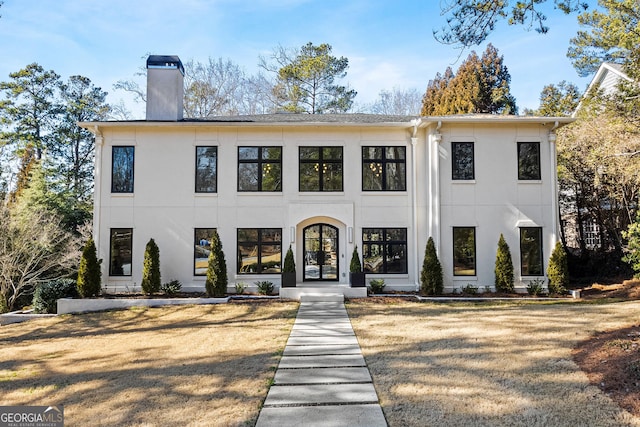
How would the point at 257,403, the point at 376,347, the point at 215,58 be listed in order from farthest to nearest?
the point at 215,58
the point at 376,347
the point at 257,403

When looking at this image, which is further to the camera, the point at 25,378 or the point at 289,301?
the point at 289,301

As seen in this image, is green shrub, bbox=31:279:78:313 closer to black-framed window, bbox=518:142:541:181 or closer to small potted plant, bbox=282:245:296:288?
small potted plant, bbox=282:245:296:288

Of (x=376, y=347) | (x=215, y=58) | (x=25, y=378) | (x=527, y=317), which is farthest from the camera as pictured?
(x=215, y=58)

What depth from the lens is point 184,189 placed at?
13516 mm

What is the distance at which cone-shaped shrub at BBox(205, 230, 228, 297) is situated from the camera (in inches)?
482

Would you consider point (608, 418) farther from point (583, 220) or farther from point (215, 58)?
point (215, 58)

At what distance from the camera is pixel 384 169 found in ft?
45.1

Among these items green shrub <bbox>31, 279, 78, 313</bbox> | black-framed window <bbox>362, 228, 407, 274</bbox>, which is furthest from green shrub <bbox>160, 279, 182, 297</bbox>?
black-framed window <bbox>362, 228, 407, 274</bbox>

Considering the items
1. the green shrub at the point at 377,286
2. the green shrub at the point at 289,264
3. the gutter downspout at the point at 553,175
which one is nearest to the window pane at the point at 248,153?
the green shrub at the point at 289,264

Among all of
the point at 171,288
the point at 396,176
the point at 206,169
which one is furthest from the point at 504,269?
the point at 171,288

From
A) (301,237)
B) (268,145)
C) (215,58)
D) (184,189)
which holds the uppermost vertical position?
(215,58)

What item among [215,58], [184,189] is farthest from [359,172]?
[215,58]

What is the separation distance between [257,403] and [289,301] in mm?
7374

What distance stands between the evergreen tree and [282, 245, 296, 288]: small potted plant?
16.5 meters
